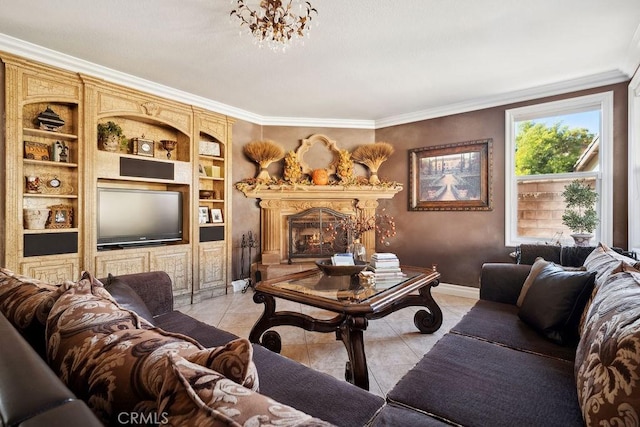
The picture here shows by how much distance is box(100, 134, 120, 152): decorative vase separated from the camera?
3119mm

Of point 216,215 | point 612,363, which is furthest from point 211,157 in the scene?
point 612,363

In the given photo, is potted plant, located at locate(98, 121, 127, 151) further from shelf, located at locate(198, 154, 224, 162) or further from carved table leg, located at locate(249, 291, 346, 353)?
carved table leg, located at locate(249, 291, 346, 353)

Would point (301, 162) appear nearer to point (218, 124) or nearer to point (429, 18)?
point (218, 124)

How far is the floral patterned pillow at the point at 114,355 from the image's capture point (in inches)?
23.6

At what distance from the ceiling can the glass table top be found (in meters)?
1.95

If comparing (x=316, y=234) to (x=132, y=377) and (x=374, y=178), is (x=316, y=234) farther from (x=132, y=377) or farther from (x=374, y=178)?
(x=132, y=377)

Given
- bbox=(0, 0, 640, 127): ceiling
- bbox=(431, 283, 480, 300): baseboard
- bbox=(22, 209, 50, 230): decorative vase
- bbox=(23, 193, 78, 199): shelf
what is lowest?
bbox=(431, 283, 480, 300): baseboard

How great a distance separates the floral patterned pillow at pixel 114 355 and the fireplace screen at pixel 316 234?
138 inches

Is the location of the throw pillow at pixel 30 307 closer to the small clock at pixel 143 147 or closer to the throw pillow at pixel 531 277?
the throw pillow at pixel 531 277

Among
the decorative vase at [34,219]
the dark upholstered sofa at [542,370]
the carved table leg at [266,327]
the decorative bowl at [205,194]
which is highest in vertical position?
the decorative bowl at [205,194]

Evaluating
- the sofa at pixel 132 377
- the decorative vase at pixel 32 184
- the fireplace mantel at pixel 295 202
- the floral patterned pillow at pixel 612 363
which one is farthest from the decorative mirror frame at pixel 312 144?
the floral patterned pillow at pixel 612 363

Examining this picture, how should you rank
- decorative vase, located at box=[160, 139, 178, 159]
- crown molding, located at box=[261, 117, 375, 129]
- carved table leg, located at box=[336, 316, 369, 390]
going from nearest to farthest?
carved table leg, located at box=[336, 316, 369, 390] < decorative vase, located at box=[160, 139, 178, 159] < crown molding, located at box=[261, 117, 375, 129]

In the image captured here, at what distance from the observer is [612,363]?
2.65 ft

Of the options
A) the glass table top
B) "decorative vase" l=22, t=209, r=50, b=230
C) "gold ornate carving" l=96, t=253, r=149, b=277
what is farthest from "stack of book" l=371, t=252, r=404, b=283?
"decorative vase" l=22, t=209, r=50, b=230
